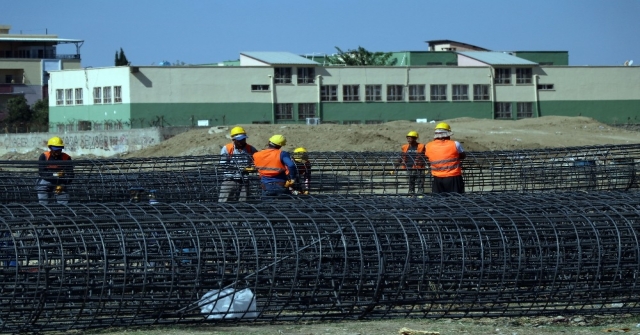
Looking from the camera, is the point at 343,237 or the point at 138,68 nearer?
the point at 343,237

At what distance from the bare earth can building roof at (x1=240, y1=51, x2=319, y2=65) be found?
52.9 ft

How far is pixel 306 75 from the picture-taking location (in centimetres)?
6712

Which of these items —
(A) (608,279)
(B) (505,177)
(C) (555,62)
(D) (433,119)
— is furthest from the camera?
(C) (555,62)

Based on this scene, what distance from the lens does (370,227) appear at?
29.0 feet

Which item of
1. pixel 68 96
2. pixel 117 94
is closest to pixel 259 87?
pixel 117 94

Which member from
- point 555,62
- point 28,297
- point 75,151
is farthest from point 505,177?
point 555,62

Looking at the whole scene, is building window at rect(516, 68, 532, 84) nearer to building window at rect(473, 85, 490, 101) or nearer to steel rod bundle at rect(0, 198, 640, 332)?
building window at rect(473, 85, 490, 101)

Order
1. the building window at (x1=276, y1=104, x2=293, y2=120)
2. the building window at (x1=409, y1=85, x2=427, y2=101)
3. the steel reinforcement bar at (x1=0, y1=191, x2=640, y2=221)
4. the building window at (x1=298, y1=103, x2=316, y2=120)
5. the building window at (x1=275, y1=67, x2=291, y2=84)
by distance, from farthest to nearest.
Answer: the building window at (x1=409, y1=85, x2=427, y2=101) → the building window at (x1=298, y1=103, x2=316, y2=120) → the building window at (x1=275, y1=67, x2=291, y2=84) → the building window at (x1=276, y1=104, x2=293, y2=120) → the steel reinforcement bar at (x1=0, y1=191, x2=640, y2=221)

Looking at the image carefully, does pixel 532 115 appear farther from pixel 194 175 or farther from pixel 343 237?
pixel 343 237

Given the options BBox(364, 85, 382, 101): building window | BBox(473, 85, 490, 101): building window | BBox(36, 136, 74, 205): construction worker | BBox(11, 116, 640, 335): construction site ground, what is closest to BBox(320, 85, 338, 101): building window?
BBox(364, 85, 382, 101): building window

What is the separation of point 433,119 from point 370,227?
60.7 metres

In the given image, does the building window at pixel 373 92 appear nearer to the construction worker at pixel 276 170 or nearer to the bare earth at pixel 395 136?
the bare earth at pixel 395 136

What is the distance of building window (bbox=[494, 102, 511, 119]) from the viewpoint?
69812 millimetres

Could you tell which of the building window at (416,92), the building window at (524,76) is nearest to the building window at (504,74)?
the building window at (524,76)
